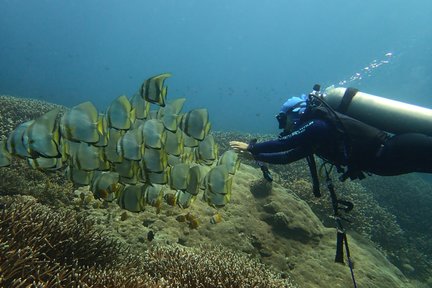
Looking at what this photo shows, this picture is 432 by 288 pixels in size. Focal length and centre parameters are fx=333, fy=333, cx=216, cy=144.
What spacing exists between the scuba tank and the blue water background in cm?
10032

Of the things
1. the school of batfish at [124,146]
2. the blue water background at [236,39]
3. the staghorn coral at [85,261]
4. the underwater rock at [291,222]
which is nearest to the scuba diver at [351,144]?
the school of batfish at [124,146]

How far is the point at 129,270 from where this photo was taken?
4340 millimetres

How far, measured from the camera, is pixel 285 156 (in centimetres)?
550

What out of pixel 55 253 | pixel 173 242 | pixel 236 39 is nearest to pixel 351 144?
pixel 173 242

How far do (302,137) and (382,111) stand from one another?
4.50 feet

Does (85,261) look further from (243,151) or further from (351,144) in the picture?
(351,144)

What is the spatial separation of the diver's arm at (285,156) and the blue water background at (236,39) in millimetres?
100355

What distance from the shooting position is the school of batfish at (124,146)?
11.4 ft

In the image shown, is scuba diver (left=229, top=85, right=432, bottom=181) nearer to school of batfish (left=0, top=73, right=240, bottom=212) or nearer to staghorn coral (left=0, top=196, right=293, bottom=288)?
school of batfish (left=0, top=73, right=240, bottom=212)

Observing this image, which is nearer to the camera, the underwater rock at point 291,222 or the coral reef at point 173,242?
the coral reef at point 173,242

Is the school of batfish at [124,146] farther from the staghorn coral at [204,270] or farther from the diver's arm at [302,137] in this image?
the diver's arm at [302,137]

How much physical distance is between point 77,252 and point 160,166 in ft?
6.07

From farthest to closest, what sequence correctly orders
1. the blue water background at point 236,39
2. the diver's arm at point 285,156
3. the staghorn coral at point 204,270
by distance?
the blue water background at point 236,39
the diver's arm at point 285,156
the staghorn coral at point 204,270

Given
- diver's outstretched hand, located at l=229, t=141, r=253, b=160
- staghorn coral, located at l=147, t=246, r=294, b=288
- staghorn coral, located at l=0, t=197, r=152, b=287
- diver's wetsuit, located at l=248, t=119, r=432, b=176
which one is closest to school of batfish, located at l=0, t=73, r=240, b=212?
staghorn coral, located at l=0, t=197, r=152, b=287
